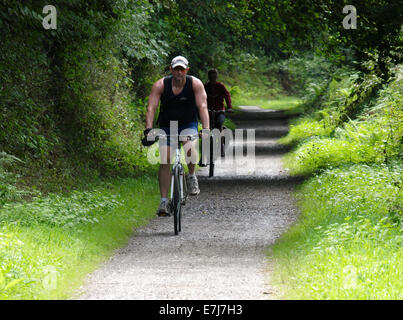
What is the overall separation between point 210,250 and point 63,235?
1749 millimetres

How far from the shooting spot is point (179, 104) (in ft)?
31.0

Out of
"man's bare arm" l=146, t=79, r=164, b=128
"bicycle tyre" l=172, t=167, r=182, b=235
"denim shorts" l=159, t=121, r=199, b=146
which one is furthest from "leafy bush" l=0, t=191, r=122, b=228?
"man's bare arm" l=146, t=79, r=164, b=128

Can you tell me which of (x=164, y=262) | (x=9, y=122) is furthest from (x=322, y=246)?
(x=9, y=122)

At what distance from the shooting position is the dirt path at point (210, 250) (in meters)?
6.47

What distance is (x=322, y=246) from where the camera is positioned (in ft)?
24.3

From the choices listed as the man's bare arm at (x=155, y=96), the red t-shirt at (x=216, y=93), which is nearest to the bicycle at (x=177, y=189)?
the man's bare arm at (x=155, y=96)

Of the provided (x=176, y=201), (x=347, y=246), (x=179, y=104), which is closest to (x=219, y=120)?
(x=179, y=104)

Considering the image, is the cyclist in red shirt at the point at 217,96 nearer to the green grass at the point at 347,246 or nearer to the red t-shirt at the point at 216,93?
the red t-shirt at the point at 216,93

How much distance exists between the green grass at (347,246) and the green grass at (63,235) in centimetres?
207

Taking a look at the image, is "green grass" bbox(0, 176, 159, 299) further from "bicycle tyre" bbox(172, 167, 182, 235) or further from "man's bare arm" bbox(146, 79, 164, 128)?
"man's bare arm" bbox(146, 79, 164, 128)
